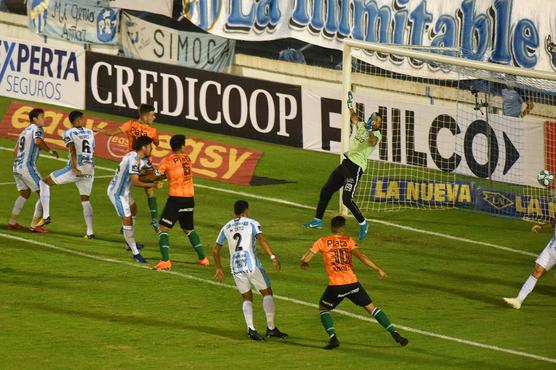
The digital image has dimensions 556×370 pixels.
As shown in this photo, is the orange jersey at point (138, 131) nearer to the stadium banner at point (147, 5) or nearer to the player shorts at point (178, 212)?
the player shorts at point (178, 212)

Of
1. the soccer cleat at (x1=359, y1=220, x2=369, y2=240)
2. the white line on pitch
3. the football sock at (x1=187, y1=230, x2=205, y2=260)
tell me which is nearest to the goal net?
the white line on pitch

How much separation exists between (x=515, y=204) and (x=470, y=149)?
188 cm

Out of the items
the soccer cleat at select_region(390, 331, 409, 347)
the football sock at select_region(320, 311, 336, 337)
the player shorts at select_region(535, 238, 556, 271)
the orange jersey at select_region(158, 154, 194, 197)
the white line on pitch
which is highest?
the orange jersey at select_region(158, 154, 194, 197)

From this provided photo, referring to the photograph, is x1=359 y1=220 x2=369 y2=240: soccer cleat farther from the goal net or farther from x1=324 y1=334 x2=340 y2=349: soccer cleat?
x1=324 y1=334 x2=340 y2=349: soccer cleat

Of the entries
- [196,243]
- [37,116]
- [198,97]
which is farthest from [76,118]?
[198,97]

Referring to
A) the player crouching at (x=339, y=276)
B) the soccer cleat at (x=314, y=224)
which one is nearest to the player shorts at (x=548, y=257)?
the player crouching at (x=339, y=276)

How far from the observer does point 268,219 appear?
28.6 metres

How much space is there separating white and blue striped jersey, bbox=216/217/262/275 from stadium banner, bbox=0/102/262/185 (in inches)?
474

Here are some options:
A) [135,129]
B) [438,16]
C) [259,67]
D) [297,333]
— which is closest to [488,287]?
[297,333]

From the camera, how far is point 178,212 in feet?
77.0

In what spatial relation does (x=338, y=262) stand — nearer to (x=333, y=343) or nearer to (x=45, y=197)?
(x=333, y=343)

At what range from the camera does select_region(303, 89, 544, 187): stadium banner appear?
30.4 m

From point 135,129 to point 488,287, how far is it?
7.24m

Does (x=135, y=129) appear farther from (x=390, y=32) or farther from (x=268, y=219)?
(x=390, y=32)
